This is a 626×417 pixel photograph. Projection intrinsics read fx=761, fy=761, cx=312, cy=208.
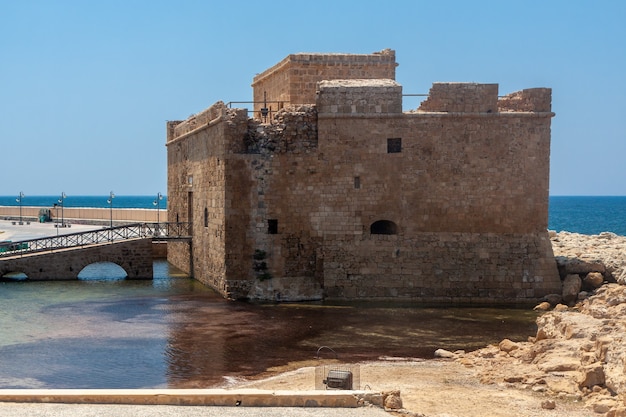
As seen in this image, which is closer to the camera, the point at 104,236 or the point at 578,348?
the point at 578,348

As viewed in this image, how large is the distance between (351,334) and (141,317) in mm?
5782

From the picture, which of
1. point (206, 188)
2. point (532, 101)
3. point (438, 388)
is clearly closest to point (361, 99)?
point (532, 101)

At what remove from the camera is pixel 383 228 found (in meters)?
22.1

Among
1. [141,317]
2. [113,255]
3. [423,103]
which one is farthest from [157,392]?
[113,255]

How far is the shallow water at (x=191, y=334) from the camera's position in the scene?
46.4 ft

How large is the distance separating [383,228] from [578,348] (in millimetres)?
8948

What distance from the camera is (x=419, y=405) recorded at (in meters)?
11.2

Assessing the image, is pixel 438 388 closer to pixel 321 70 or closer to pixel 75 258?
pixel 321 70

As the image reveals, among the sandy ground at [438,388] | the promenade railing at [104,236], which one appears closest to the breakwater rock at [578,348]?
the sandy ground at [438,388]

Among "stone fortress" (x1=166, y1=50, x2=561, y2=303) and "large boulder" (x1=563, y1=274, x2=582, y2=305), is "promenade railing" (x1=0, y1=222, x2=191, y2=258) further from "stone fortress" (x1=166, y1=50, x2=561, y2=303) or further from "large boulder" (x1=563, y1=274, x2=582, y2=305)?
"large boulder" (x1=563, y1=274, x2=582, y2=305)

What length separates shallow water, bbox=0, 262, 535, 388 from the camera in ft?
46.4

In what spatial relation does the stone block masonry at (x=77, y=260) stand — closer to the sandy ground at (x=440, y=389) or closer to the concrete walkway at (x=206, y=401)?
the sandy ground at (x=440, y=389)

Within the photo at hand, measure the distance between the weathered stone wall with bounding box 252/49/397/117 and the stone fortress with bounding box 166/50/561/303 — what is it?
2.58 meters

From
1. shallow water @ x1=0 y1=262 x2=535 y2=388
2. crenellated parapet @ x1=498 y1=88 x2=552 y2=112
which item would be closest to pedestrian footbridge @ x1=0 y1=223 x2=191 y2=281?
shallow water @ x1=0 y1=262 x2=535 y2=388
